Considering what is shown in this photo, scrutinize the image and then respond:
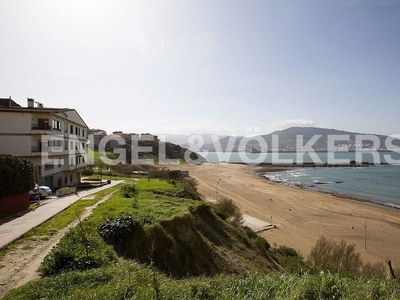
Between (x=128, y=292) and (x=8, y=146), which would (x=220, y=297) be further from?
(x=8, y=146)

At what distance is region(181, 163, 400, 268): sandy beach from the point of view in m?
24.4

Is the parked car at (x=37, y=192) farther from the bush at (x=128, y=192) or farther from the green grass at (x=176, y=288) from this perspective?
the green grass at (x=176, y=288)

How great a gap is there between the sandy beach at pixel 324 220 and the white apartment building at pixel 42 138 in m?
24.4

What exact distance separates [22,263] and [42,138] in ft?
71.2

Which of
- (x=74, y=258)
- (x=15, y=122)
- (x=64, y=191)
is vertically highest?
(x=15, y=122)

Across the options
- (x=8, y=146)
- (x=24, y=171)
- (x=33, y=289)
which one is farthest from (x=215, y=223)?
(x=8, y=146)

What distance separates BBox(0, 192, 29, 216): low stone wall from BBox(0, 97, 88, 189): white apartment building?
14.6 ft

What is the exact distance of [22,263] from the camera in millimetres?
7633

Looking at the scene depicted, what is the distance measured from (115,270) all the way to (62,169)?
2756 centimetres

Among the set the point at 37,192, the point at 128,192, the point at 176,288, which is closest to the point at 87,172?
the point at 37,192

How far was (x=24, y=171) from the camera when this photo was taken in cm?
1661

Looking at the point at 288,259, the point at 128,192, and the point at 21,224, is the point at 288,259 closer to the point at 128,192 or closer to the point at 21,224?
the point at 128,192

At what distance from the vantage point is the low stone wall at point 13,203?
48.2 ft

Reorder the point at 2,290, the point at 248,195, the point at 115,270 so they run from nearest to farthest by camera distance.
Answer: the point at 2,290
the point at 115,270
the point at 248,195
